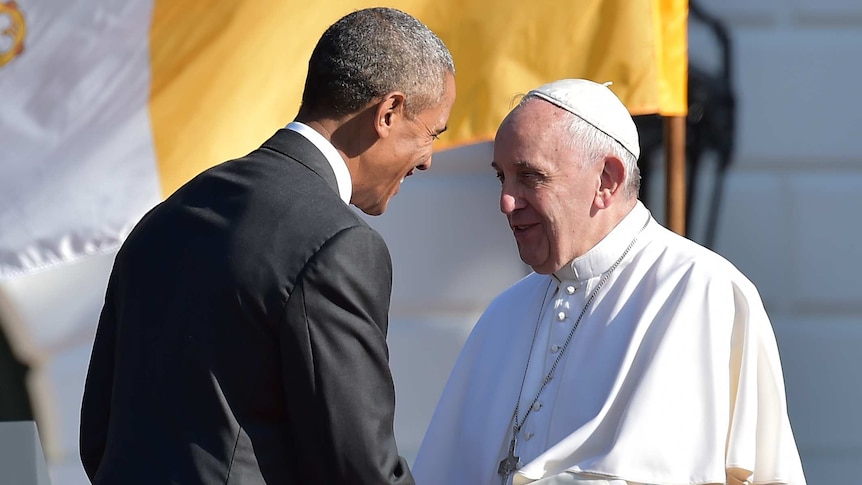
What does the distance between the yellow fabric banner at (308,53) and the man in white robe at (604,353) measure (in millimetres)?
685

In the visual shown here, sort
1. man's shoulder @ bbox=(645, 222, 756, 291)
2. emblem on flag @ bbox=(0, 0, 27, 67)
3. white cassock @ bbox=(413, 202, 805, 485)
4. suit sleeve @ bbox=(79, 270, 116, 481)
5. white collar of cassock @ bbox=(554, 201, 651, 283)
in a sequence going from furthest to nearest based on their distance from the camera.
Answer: emblem on flag @ bbox=(0, 0, 27, 67) → white collar of cassock @ bbox=(554, 201, 651, 283) → man's shoulder @ bbox=(645, 222, 756, 291) → white cassock @ bbox=(413, 202, 805, 485) → suit sleeve @ bbox=(79, 270, 116, 481)

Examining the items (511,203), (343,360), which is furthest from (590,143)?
(343,360)

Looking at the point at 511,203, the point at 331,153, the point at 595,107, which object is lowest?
the point at 511,203

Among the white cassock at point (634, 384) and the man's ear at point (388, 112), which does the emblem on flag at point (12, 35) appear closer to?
the white cassock at point (634, 384)

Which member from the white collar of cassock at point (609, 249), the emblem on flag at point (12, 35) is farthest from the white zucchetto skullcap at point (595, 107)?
the emblem on flag at point (12, 35)

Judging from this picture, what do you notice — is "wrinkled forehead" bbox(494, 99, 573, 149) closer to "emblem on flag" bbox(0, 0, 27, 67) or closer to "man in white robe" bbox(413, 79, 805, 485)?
"man in white robe" bbox(413, 79, 805, 485)

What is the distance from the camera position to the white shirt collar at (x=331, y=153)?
7.63ft

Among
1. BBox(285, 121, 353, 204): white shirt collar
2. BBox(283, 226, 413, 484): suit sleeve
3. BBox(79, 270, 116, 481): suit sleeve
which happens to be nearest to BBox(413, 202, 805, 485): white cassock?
BBox(283, 226, 413, 484): suit sleeve

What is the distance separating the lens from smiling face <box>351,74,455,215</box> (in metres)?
2.38

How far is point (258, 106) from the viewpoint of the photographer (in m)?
3.68

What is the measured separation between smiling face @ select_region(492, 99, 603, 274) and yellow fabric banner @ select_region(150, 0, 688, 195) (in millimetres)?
761

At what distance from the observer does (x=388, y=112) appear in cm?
236

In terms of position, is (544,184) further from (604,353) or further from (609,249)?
(604,353)

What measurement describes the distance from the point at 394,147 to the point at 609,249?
738mm
